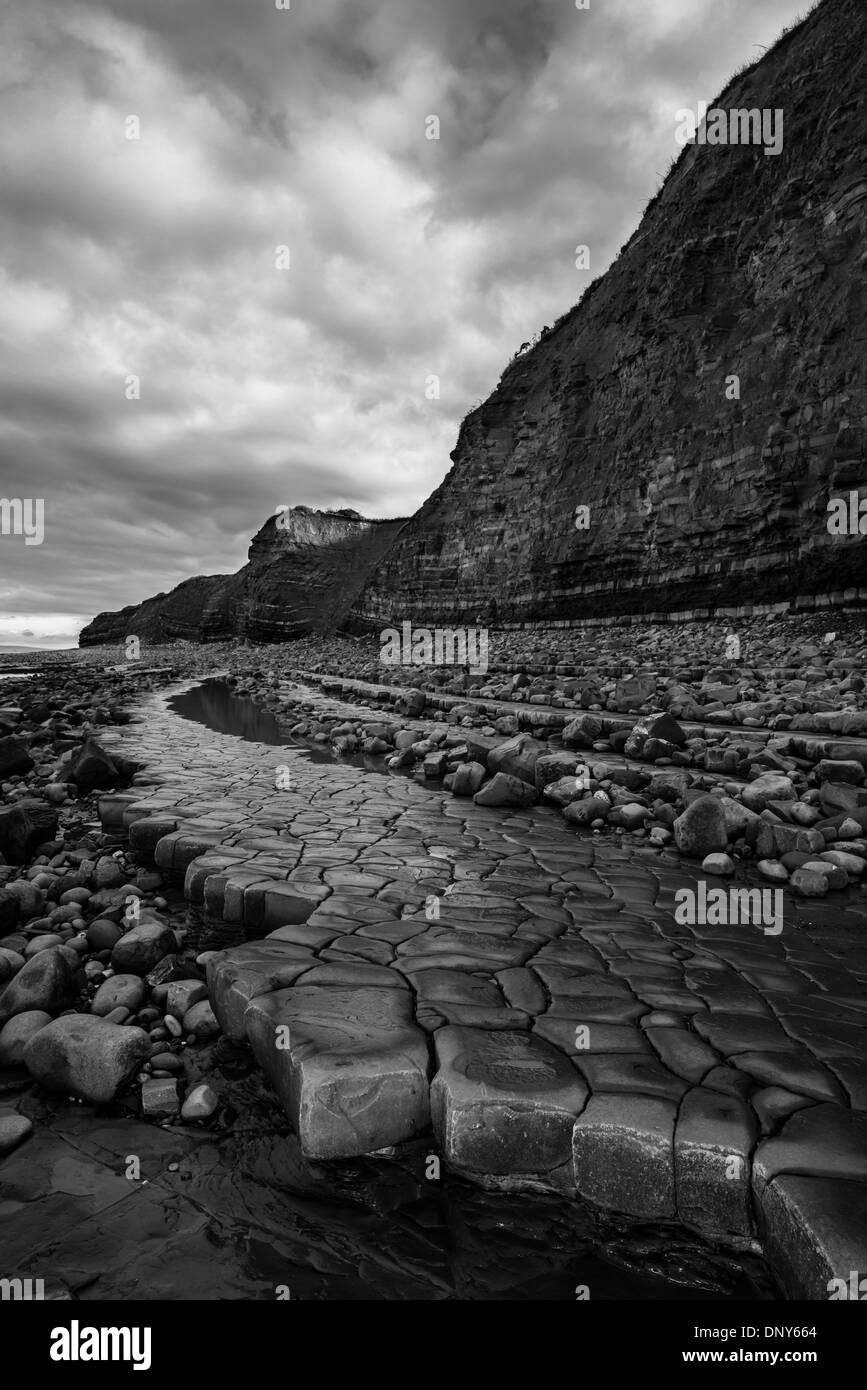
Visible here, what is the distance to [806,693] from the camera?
364 inches

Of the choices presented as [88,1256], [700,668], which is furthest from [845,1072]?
[700,668]

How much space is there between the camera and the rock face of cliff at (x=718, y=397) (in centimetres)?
1520

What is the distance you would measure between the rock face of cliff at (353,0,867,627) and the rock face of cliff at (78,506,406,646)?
26056mm

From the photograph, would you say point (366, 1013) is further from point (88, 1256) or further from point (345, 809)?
point (345, 809)

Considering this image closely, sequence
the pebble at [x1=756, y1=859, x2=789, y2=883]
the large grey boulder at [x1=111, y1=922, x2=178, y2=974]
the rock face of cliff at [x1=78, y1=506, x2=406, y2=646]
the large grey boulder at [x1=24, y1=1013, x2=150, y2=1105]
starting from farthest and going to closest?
1. the rock face of cliff at [x1=78, y1=506, x2=406, y2=646]
2. the pebble at [x1=756, y1=859, x2=789, y2=883]
3. the large grey boulder at [x1=111, y1=922, x2=178, y2=974]
4. the large grey boulder at [x1=24, y1=1013, x2=150, y2=1105]

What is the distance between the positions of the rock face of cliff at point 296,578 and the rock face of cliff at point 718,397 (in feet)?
85.5

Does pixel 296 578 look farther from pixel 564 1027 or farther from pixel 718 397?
pixel 564 1027

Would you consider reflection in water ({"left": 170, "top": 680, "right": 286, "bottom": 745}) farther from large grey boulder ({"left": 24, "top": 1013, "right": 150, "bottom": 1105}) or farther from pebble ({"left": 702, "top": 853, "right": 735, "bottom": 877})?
large grey boulder ({"left": 24, "top": 1013, "right": 150, "bottom": 1105})

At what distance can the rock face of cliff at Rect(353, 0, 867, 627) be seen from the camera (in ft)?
49.9

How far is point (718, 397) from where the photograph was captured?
60.7ft

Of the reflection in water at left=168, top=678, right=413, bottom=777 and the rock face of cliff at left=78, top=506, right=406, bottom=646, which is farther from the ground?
the rock face of cliff at left=78, top=506, right=406, bottom=646

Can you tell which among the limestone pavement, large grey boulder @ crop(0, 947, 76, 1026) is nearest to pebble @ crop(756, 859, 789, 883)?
the limestone pavement

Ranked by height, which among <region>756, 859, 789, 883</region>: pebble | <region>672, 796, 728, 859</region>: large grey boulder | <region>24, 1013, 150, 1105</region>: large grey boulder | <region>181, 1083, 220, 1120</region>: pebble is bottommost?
<region>181, 1083, 220, 1120</region>: pebble
